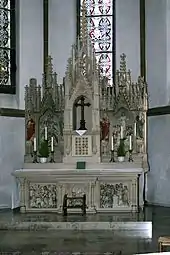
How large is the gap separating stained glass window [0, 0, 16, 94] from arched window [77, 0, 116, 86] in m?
1.83

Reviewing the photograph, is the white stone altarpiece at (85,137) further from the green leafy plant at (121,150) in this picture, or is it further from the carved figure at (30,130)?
the green leafy plant at (121,150)

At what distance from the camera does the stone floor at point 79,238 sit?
860 cm

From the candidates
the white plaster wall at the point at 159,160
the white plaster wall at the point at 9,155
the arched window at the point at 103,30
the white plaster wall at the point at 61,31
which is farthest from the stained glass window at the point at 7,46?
the white plaster wall at the point at 159,160

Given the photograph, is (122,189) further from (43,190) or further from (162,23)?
(162,23)

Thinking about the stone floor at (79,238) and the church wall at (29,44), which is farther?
the church wall at (29,44)

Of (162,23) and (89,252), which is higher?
(162,23)

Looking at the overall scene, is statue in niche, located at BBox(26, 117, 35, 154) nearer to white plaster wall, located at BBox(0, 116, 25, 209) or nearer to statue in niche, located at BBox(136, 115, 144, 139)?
white plaster wall, located at BBox(0, 116, 25, 209)

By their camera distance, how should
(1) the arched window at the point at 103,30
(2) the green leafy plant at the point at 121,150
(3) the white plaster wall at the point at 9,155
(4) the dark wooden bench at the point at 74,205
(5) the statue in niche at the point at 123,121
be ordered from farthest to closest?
(1) the arched window at the point at 103,30
(3) the white plaster wall at the point at 9,155
(5) the statue in niche at the point at 123,121
(2) the green leafy plant at the point at 121,150
(4) the dark wooden bench at the point at 74,205

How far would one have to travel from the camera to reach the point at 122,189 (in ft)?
39.7

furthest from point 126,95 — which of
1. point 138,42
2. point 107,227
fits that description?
point 107,227

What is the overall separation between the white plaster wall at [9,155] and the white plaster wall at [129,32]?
10.5 ft

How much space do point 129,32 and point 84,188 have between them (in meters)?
4.94

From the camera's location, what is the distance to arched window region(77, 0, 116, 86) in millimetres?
15164

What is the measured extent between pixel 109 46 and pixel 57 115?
2.87 meters
